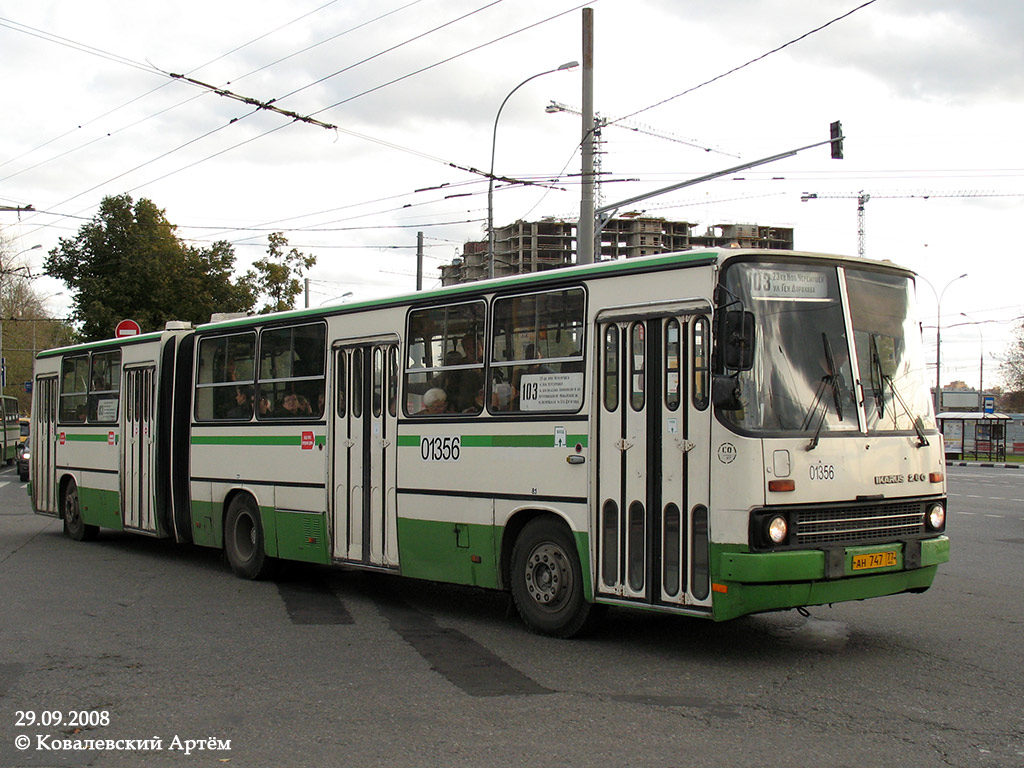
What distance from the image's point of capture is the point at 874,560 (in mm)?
7973

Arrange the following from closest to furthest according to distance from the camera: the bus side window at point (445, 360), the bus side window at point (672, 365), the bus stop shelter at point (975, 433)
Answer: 1. the bus side window at point (672, 365)
2. the bus side window at point (445, 360)
3. the bus stop shelter at point (975, 433)

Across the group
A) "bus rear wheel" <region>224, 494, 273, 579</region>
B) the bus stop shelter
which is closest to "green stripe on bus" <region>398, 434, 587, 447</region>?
"bus rear wheel" <region>224, 494, 273, 579</region>

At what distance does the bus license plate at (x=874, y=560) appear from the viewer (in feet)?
25.8

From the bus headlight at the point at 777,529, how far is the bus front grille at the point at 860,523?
0.10 metres

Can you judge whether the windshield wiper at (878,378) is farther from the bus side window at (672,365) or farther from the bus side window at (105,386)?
the bus side window at (105,386)

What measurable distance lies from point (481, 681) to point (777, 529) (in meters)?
2.27

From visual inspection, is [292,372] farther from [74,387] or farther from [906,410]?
[74,387]

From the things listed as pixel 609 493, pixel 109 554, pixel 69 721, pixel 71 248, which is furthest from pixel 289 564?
pixel 71 248

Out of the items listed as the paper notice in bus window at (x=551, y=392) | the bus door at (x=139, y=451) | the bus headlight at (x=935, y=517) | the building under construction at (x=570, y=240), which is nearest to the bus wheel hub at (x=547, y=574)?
the paper notice in bus window at (x=551, y=392)

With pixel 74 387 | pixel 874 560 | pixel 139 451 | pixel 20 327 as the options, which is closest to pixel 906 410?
pixel 874 560

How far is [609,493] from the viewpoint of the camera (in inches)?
335

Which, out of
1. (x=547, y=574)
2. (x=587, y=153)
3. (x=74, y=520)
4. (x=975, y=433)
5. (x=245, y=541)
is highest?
(x=587, y=153)

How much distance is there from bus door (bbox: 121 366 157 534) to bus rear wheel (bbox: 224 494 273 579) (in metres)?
2.20

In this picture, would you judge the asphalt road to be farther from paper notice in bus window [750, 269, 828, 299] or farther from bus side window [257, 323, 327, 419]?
paper notice in bus window [750, 269, 828, 299]
